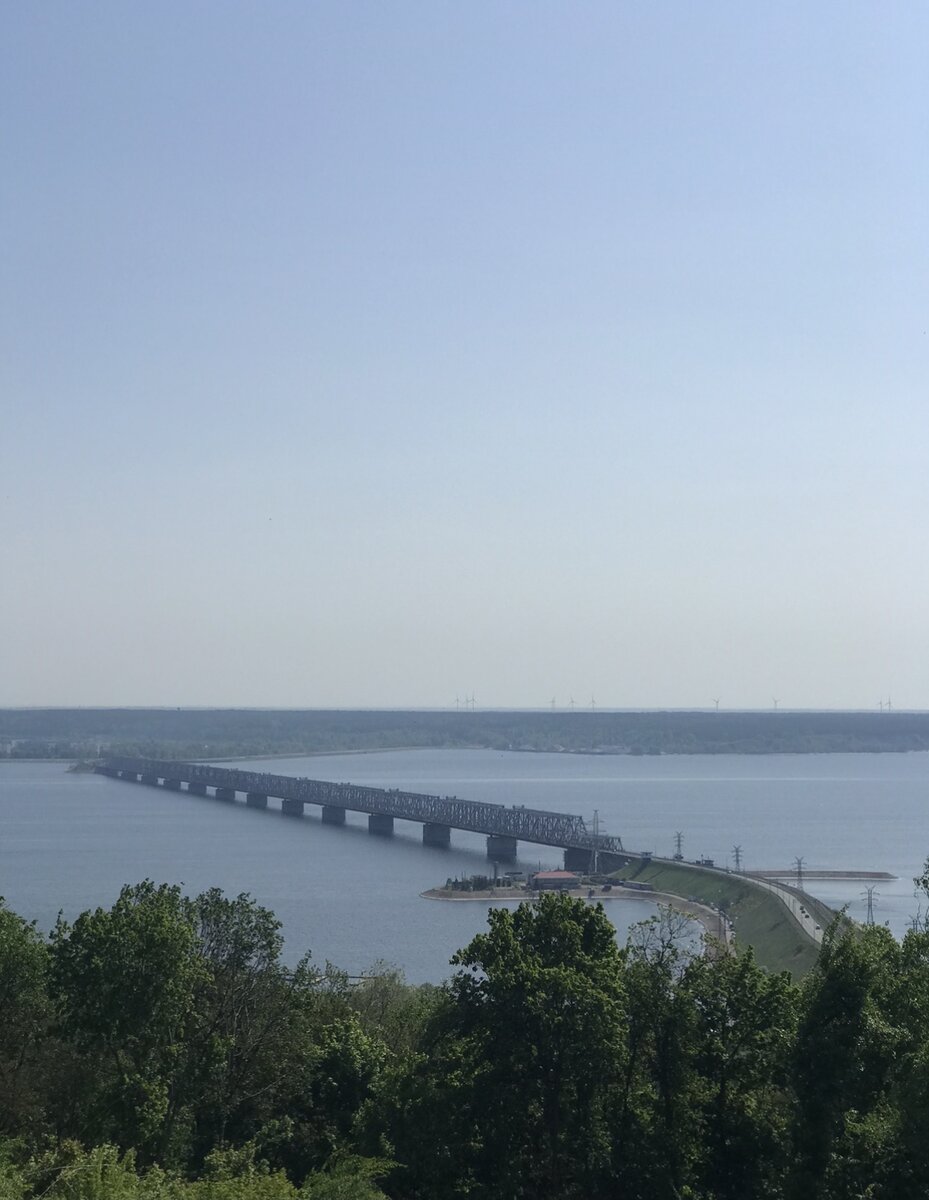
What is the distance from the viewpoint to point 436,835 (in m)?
67.1

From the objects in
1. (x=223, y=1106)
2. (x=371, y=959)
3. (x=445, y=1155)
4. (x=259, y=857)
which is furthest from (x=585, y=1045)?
(x=259, y=857)

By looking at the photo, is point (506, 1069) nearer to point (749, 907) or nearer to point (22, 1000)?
point (22, 1000)

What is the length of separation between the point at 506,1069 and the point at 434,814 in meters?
58.3

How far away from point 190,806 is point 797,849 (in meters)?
43.7

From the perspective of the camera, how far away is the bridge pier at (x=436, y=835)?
66688 mm

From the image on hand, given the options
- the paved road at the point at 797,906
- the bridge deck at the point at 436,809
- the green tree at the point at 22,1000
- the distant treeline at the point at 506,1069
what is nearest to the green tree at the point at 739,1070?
the distant treeline at the point at 506,1069

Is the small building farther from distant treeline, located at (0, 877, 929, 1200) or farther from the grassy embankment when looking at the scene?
distant treeline, located at (0, 877, 929, 1200)

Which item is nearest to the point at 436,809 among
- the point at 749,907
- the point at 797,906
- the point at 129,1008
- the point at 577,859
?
the point at 577,859

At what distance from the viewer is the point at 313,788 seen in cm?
8438

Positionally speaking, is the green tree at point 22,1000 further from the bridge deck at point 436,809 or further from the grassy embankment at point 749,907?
the bridge deck at point 436,809

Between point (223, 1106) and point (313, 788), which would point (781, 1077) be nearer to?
point (223, 1106)

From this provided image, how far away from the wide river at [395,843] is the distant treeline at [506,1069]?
676 inches

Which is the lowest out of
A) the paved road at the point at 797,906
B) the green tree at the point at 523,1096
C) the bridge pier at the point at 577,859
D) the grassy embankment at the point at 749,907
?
the bridge pier at the point at 577,859

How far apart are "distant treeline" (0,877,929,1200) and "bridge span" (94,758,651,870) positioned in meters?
42.4
